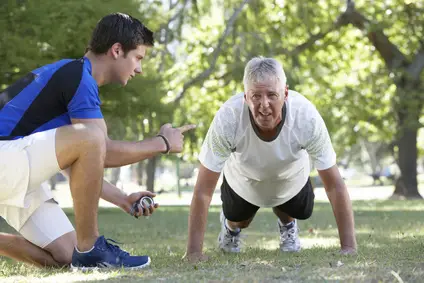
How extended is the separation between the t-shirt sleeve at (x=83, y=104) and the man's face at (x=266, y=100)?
115 centimetres

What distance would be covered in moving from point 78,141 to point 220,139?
128 cm

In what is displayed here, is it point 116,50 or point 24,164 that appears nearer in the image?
point 24,164

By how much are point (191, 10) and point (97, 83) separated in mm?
14690

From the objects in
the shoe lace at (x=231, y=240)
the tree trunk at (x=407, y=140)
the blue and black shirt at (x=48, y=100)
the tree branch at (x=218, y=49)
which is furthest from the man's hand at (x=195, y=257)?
the tree trunk at (x=407, y=140)

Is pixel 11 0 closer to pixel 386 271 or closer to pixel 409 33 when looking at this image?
pixel 386 271

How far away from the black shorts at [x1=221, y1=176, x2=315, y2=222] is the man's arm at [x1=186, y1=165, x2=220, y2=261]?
3.38ft

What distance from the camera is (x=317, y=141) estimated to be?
19.8 ft

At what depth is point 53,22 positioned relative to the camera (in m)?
13.9

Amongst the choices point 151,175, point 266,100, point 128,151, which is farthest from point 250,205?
point 151,175

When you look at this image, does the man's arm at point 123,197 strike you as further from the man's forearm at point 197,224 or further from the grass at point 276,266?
the man's forearm at point 197,224

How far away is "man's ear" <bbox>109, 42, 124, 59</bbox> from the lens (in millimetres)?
5410

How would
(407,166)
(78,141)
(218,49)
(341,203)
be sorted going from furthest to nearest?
(407,166) → (218,49) → (341,203) → (78,141)

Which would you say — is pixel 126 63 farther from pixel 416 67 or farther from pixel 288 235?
pixel 416 67

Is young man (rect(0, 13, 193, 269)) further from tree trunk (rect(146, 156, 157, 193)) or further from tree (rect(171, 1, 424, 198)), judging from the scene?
tree trunk (rect(146, 156, 157, 193))
